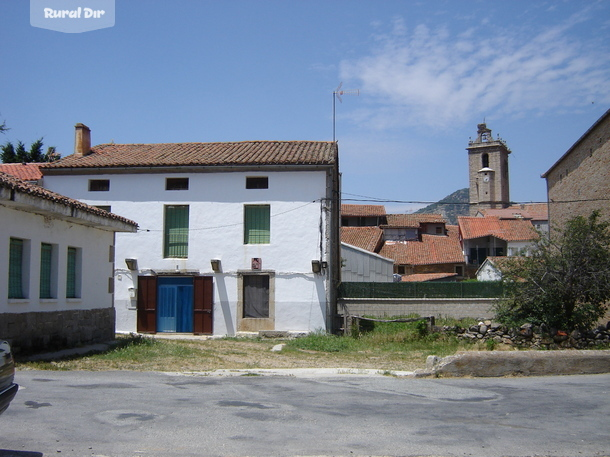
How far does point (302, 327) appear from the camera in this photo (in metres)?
21.7

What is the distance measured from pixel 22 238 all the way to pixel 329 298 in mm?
11288

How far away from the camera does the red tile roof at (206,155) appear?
881 inches

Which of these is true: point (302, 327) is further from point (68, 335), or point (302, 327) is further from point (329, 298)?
point (68, 335)

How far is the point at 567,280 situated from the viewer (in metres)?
16.6

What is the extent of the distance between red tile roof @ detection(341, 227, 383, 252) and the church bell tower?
5503 centimetres

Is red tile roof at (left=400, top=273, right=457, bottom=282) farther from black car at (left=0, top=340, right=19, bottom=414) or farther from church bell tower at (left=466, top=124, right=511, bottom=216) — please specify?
church bell tower at (left=466, top=124, right=511, bottom=216)

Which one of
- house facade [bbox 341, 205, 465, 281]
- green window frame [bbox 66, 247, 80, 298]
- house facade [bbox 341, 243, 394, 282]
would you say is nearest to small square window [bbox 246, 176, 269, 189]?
green window frame [bbox 66, 247, 80, 298]

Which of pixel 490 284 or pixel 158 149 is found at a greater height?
pixel 158 149

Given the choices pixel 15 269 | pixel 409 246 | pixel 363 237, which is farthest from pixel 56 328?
pixel 409 246

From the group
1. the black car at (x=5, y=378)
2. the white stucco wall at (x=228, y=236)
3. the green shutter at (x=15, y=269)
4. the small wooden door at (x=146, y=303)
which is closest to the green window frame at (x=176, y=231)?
the white stucco wall at (x=228, y=236)

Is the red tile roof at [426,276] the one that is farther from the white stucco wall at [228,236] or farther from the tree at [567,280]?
the tree at [567,280]

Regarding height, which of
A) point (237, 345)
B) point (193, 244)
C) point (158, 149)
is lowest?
point (237, 345)

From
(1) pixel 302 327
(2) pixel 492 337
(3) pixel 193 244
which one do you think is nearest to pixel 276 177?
(3) pixel 193 244

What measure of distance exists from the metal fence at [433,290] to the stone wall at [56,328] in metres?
11.8
